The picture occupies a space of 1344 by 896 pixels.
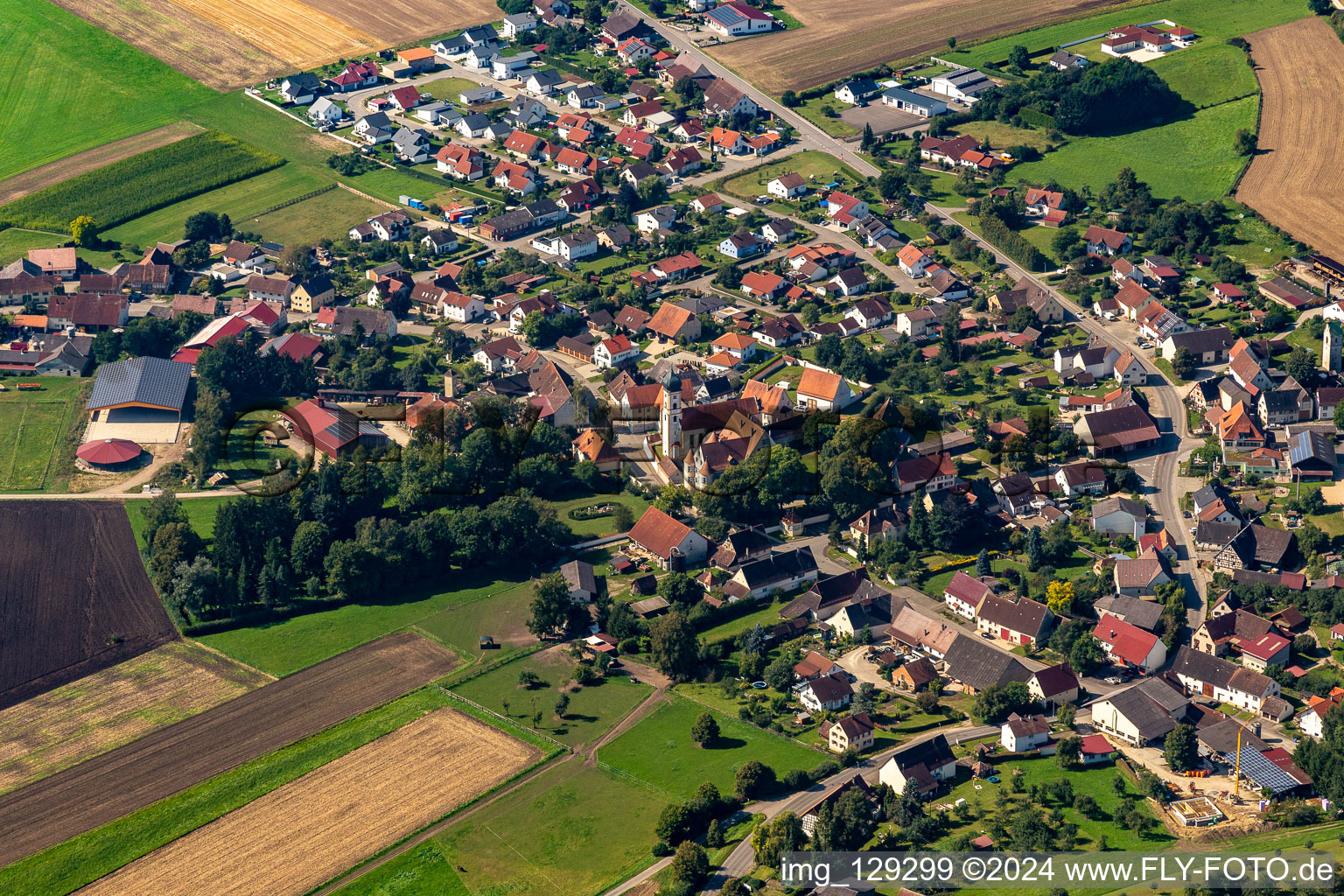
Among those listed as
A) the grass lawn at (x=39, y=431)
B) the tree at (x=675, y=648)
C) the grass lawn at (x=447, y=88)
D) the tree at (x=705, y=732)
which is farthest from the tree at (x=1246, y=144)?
the grass lawn at (x=39, y=431)

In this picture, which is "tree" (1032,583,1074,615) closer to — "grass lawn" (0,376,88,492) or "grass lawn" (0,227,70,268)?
"grass lawn" (0,376,88,492)

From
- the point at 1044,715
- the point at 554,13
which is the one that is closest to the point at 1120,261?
the point at 1044,715

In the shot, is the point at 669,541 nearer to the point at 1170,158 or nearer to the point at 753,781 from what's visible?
the point at 753,781

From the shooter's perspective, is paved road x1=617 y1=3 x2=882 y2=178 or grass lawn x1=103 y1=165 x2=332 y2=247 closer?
grass lawn x1=103 y1=165 x2=332 y2=247

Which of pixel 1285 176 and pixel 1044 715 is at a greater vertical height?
pixel 1285 176

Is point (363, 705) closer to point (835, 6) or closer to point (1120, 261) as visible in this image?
point (1120, 261)

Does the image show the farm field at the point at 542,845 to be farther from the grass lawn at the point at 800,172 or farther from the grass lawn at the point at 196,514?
the grass lawn at the point at 800,172

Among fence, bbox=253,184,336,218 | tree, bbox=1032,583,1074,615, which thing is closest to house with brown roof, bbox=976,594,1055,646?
tree, bbox=1032,583,1074,615
